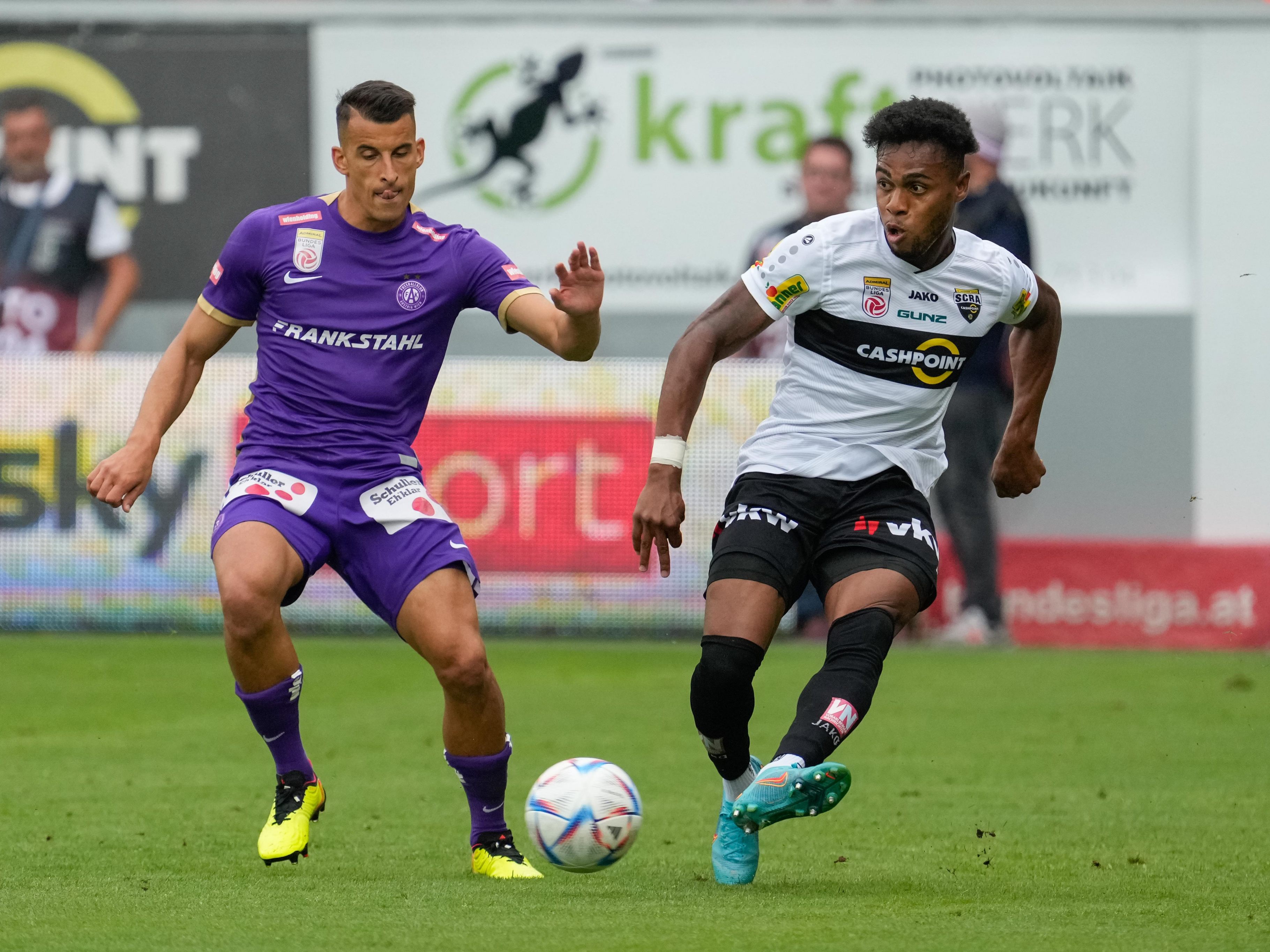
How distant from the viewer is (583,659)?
12.3 m

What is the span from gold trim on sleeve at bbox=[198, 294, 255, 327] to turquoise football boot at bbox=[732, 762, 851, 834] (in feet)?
7.21

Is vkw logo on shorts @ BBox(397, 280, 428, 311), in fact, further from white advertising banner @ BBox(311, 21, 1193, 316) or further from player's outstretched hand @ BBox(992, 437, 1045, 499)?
white advertising banner @ BBox(311, 21, 1193, 316)

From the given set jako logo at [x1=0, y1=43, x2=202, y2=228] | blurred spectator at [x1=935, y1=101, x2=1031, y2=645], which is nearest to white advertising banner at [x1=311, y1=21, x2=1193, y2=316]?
jako logo at [x1=0, y1=43, x2=202, y2=228]

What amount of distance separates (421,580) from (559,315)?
2.83ft

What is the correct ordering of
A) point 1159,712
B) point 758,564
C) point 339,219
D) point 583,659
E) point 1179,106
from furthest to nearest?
point 1179,106, point 583,659, point 1159,712, point 339,219, point 758,564

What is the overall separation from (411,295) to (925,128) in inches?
62.9

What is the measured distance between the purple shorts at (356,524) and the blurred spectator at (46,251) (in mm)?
9141

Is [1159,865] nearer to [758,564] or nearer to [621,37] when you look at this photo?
[758,564]

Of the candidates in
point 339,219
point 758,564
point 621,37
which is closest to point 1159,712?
point 758,564

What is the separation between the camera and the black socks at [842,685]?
211 inches

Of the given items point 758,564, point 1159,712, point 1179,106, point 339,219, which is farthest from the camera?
point 1179,106

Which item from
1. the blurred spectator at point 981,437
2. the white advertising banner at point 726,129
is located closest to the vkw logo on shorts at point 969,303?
the blurred spectator at point 981,437

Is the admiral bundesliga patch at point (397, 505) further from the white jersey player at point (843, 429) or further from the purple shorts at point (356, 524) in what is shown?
the white jersey player at point (843, 429)

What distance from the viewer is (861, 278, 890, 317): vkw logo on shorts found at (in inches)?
230
